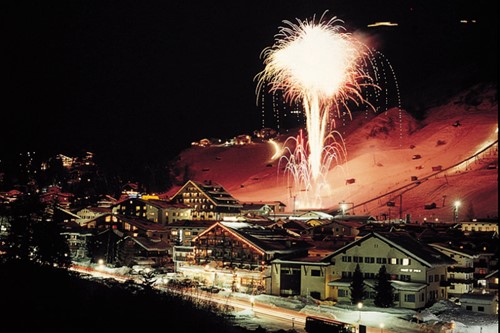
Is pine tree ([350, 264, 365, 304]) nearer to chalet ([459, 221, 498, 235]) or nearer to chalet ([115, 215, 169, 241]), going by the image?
chalet ([459, 221, 498, 235])

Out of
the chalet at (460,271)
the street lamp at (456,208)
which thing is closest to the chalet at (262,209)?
the street lamp at (456,208)

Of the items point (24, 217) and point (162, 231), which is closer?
point (24, 217)

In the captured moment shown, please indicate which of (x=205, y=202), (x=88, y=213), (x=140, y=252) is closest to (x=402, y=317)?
(x=140, y=252)

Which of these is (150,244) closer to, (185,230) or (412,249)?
(185,230)

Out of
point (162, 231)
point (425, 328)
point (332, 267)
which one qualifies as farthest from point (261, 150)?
point (425, 328)

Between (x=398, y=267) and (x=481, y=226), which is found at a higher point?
(x=481, y=226)

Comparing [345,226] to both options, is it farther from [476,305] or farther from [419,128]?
[419,128]

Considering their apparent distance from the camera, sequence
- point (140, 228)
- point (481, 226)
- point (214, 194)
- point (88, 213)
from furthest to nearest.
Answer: point (214, 194) → point (88, 213) → point (140, 228) → point (481, 226)

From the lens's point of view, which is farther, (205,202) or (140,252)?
(205,202)
